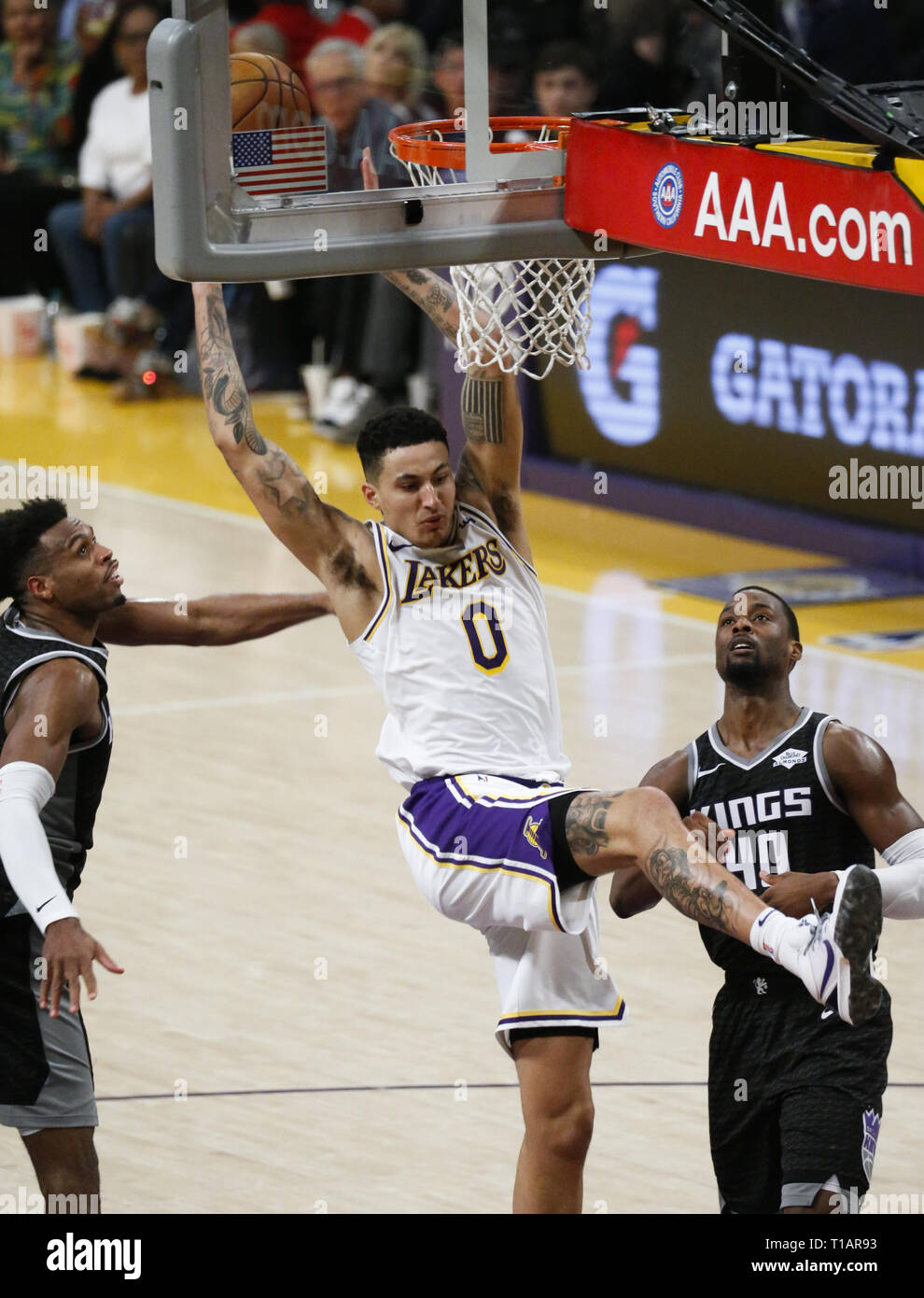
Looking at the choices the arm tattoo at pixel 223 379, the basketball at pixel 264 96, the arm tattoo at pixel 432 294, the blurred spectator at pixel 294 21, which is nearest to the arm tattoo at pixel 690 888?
the arm tattoo at pixel 223 379

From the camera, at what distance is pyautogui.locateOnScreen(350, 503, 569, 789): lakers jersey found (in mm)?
5543

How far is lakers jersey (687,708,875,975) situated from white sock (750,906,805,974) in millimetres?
322

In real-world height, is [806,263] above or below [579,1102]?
above

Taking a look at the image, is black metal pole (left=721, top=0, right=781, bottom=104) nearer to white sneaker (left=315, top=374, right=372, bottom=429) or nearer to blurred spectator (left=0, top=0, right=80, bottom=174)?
white sneaker (left=315, top=374, right=372, bottom=429)

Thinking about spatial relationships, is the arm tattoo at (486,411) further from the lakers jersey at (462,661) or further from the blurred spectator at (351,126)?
the blurred spectator at (351,126)

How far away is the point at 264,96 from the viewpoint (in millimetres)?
5594

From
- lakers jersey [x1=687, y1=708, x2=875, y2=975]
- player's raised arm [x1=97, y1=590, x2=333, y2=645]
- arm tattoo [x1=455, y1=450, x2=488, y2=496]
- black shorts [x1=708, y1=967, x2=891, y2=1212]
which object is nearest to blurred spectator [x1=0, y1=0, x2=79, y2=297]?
player's raised arm [x1=97, y1=590, x2=333, y2=645]

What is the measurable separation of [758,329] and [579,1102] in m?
7.90

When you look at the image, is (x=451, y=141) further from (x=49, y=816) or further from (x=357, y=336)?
(x=357, y=336)

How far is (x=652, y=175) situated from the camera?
5.58 m

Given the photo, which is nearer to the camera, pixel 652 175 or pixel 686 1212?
pixel 652 175

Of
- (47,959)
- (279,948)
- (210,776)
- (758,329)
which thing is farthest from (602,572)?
(47,959)

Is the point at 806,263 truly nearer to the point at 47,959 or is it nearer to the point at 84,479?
the point at 47,959

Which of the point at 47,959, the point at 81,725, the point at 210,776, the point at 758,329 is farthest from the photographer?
the point at 758,329
